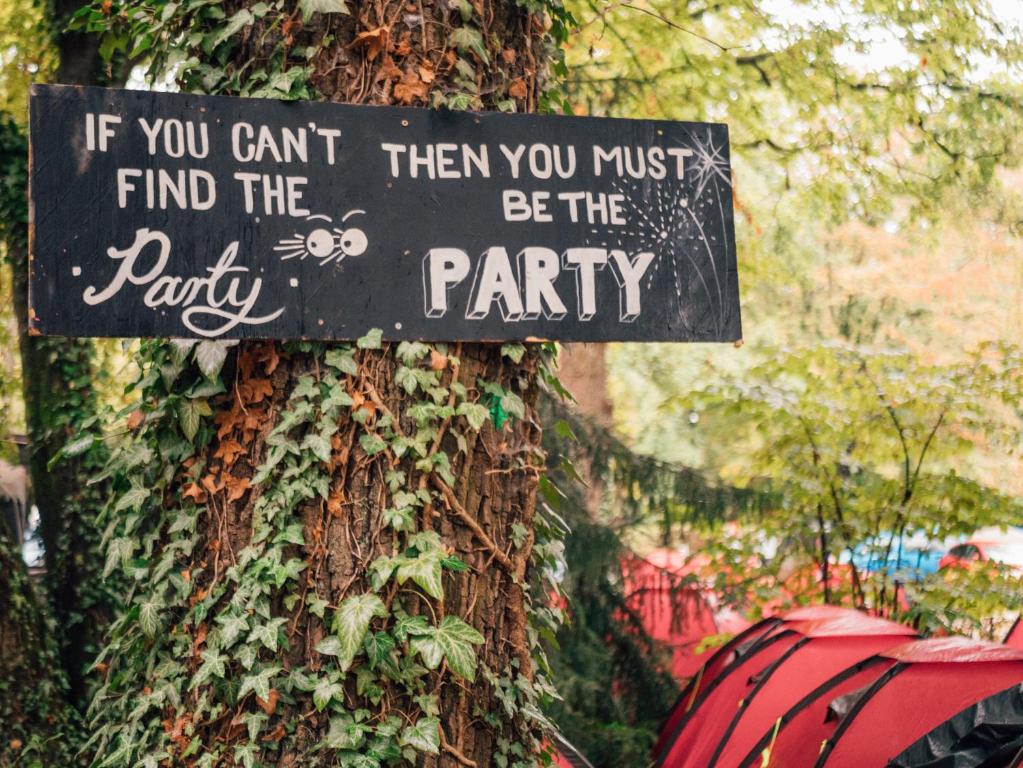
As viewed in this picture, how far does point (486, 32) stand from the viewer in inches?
98.6

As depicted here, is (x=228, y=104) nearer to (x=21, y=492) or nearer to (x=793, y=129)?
(x=793, y=129)

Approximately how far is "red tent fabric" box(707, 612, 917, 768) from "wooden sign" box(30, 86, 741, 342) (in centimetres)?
318

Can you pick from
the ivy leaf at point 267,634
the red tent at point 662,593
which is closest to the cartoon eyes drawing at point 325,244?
the ivy leaf at point 267,634

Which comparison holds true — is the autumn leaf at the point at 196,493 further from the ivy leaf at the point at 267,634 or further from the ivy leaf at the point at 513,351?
the ivy leaf at the point at 513,351

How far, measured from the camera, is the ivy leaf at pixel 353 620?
2.18m

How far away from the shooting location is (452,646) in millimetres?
2244

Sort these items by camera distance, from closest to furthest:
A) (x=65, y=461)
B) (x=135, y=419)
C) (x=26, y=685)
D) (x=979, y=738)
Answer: (x=135, y=419), (x=979, y=738), (x=26, y=685), (x=65, y=461)

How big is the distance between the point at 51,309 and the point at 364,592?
87 centimetres

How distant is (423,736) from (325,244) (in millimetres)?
1083

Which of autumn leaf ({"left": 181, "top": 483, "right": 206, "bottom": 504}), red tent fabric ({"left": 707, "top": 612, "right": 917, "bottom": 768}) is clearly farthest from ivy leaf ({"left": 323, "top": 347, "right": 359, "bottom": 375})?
red tent fabric ({"left": 707, "top": 612, "right": 917, "bottom": 768})

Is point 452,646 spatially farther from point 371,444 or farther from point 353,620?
point 371,444

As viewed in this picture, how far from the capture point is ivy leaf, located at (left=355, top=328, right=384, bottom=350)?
7.50ft

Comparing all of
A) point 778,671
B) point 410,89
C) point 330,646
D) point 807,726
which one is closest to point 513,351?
point 410,89

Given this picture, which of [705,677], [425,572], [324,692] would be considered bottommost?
[705,677]
